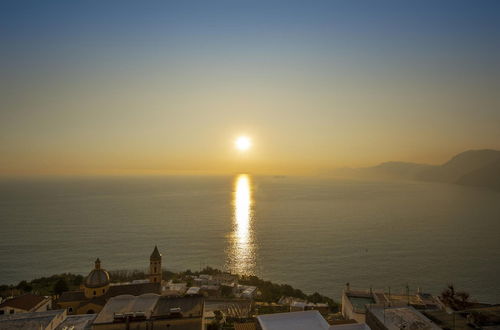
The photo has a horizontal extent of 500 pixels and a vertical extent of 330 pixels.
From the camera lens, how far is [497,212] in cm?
7300

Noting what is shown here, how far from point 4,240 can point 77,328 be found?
1767 inches

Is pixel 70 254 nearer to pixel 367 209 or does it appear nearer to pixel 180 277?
pixel 180 277

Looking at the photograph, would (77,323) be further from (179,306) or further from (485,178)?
(485,178)

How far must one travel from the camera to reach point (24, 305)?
18.0m

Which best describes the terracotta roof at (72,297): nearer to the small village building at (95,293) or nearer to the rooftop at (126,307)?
the small village building at (95,293)

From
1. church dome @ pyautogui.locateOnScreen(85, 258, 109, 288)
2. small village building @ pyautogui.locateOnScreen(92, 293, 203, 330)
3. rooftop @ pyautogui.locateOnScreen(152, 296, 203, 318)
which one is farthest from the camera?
church dome @ pyautogui.locateOnScreen(85, 258, 109, 288)

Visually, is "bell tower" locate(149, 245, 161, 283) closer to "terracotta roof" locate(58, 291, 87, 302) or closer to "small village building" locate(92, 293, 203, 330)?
"terracotta roof" locate(58, 291, 87, 302)

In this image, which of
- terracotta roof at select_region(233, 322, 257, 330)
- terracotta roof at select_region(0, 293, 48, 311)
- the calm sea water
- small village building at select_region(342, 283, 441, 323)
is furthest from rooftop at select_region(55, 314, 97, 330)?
the calm sea water

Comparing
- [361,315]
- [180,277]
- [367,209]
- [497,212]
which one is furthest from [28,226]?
[497,212]

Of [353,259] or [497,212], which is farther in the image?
[497,212]

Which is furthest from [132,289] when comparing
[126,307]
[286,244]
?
[286,244]

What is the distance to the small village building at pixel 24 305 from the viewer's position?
58.2ft

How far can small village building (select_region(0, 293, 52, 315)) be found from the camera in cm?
1773

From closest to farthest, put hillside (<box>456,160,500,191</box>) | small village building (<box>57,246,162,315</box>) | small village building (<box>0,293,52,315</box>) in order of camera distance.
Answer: small village building (<box>57,246,162,315</box>)
small village building (<box>0,293,52,315</box>)
hillside (<box>456,160,500,191</box>)
